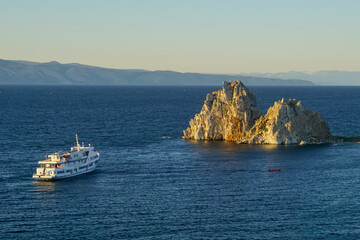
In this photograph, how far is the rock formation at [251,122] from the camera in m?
147

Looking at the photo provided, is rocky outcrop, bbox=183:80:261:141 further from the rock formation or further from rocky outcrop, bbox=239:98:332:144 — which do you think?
rocky outcrop, bbox=239:98:332:144

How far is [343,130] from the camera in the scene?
6880 inches

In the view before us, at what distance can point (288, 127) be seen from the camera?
147m

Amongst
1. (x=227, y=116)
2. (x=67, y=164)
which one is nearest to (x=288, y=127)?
(x=227, y=116)

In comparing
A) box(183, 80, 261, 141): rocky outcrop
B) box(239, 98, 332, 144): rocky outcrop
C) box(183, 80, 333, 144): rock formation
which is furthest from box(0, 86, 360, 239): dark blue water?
box(183, 80, 261, 141): rocky outcrop

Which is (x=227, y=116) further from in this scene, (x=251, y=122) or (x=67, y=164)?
(x=67, y=164)

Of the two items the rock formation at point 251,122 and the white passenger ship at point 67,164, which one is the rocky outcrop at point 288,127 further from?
the white passenger ship at point 67,164

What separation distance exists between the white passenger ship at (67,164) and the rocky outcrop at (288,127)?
49125 mm

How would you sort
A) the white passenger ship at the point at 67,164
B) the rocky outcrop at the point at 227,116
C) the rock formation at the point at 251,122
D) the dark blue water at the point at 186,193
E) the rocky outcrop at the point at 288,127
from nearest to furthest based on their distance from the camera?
the dark blue water at the point at 186,193, the white passenger ship at the point at 67,164, the rocky outcrop at the point at 288,127, the rock formation at the point at 251,122, the rocky outcrop at the point at 227,116

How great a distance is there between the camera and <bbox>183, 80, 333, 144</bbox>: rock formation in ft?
→ 483

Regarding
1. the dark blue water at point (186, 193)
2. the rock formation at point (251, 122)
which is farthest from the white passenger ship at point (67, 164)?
the rock formation at point (251, 122)

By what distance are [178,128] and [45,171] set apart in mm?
80718

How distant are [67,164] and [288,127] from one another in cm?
6238

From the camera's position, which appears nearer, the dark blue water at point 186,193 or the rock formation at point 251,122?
the dark blue water at point 186,193
